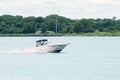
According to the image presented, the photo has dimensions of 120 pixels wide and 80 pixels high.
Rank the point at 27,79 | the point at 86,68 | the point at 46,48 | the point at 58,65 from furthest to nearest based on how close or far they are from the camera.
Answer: the point at 46,48, the point at 58,65, the point at 86,68, the point at 27,79

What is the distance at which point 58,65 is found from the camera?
80125 mm

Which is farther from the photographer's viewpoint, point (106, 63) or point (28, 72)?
point (106, 63)

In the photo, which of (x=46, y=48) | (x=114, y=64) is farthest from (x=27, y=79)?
(x=46, y=48)

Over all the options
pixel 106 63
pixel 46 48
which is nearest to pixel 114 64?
pixel 106 63

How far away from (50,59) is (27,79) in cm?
2866

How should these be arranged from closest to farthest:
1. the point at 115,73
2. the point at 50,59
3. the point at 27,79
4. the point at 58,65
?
the point at 27,79
the point at 115,73
the point at 58,65
the point at 50,59

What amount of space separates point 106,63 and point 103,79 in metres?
21.0

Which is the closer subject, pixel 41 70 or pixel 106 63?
pixel 41 70

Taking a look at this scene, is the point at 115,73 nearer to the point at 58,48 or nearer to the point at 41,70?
the point at 41,70

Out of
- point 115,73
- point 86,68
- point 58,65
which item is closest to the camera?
point 115,73

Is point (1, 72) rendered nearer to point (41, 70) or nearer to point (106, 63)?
point (41, 70)

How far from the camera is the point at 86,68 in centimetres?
7494

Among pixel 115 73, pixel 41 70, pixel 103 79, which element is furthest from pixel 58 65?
pixel 103 79

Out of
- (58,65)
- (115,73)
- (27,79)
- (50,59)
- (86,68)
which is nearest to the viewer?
(27,79)
